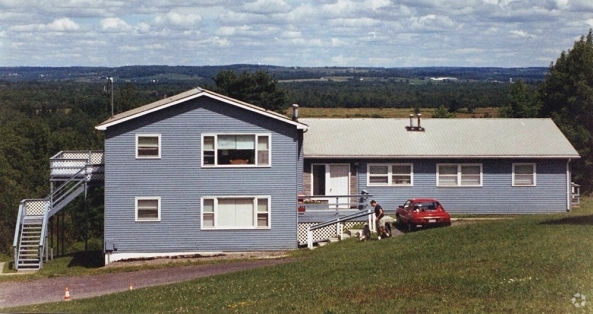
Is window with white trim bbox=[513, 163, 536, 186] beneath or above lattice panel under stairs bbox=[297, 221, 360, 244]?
above

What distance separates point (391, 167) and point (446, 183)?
2.63 m

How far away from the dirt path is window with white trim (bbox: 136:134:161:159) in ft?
16.7

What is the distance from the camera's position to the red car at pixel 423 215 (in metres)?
32.3

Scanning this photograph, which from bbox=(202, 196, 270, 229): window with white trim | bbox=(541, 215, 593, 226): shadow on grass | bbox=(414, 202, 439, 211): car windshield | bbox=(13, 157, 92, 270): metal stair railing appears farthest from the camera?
bbox=(414, 202, 439, 211): car windshield

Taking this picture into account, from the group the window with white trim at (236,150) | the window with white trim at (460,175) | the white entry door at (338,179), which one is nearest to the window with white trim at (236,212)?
the window with white trim at (236,150)

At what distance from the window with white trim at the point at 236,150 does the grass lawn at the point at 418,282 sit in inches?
289

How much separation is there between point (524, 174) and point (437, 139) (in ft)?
14.1

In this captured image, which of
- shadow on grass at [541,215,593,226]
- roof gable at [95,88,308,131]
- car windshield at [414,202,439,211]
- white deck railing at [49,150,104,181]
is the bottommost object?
shadow on grass at [541,215,593,226]

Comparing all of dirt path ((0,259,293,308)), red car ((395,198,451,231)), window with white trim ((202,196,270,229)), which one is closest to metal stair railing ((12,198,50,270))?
dirt path ((0,259,293,308))

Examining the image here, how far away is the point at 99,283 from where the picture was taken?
26281 millimetres

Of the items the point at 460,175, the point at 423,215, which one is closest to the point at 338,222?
the point at 423,215

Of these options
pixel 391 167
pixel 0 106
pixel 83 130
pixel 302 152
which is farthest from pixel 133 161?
pixel 0 106

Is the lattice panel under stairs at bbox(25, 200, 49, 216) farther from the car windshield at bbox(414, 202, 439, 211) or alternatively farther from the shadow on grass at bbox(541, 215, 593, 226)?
the shadow on grass at bbox(541, 215, 593, 226)

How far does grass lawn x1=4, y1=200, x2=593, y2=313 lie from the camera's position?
15.3m
